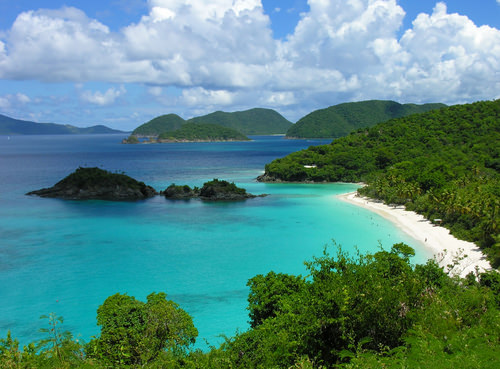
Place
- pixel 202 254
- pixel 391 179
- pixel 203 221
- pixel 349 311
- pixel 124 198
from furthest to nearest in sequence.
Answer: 1. pixel 124 198
2. pixel 391 179
3. pixel 203 221
4. pixel 202 254
5. pixel 349 311

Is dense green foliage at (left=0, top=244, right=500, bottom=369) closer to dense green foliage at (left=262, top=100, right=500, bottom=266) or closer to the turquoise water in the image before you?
the turquoise water

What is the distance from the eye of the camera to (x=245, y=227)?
4569 cm

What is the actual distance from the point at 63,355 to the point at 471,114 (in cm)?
10738

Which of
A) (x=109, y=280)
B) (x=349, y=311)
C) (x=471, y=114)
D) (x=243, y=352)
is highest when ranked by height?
(x=471, y=114)

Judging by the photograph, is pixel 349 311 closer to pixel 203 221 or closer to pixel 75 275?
pixel 75 275

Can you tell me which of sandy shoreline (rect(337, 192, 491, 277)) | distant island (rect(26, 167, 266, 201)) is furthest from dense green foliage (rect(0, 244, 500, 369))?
distant island (rect(26, 167, 266, 201))

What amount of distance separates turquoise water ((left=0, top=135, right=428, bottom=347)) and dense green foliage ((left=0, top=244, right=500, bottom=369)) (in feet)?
15.6

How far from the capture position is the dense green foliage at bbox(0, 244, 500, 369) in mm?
10758

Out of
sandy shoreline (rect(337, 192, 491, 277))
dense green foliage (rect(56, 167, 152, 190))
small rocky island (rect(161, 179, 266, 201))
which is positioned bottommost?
sandy shoreline (rect(337, 192, 491, 277))

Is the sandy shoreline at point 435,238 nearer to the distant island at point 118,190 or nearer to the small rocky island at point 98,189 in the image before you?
the distant island at point 118,190

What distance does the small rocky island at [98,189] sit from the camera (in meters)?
66.8

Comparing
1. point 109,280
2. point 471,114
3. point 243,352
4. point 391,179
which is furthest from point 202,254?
point 471,114

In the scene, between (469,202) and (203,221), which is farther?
(203,221)

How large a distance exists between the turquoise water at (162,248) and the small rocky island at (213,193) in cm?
249
